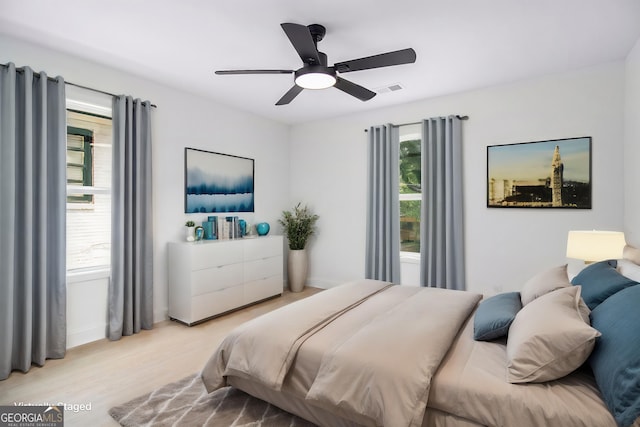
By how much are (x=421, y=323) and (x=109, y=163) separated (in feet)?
10.6

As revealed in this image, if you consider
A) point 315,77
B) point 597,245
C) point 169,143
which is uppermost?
point 315,77

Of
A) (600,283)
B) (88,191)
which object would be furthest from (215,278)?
(600,283)

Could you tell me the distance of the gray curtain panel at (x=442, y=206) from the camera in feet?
13.1

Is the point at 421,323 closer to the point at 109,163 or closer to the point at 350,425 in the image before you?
the point at 350,425

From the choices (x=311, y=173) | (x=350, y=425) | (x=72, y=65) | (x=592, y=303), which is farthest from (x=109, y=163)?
(x=592, y=303)

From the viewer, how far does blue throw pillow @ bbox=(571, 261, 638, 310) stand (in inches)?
71.0

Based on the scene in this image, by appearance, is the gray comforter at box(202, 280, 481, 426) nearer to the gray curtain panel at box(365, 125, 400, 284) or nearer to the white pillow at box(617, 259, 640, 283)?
the white pillow at box(617, 259, 640, 283)

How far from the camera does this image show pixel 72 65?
9.90 feet

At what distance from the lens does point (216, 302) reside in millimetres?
3854

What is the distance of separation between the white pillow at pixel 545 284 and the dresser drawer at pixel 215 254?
3.00m

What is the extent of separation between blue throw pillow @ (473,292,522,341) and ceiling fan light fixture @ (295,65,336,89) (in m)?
1.96

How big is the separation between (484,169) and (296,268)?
113 inches

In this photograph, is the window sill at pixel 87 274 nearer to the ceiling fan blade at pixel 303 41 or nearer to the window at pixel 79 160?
the window at pixel 79 160

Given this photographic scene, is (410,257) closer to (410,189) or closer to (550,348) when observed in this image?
(410,189)
